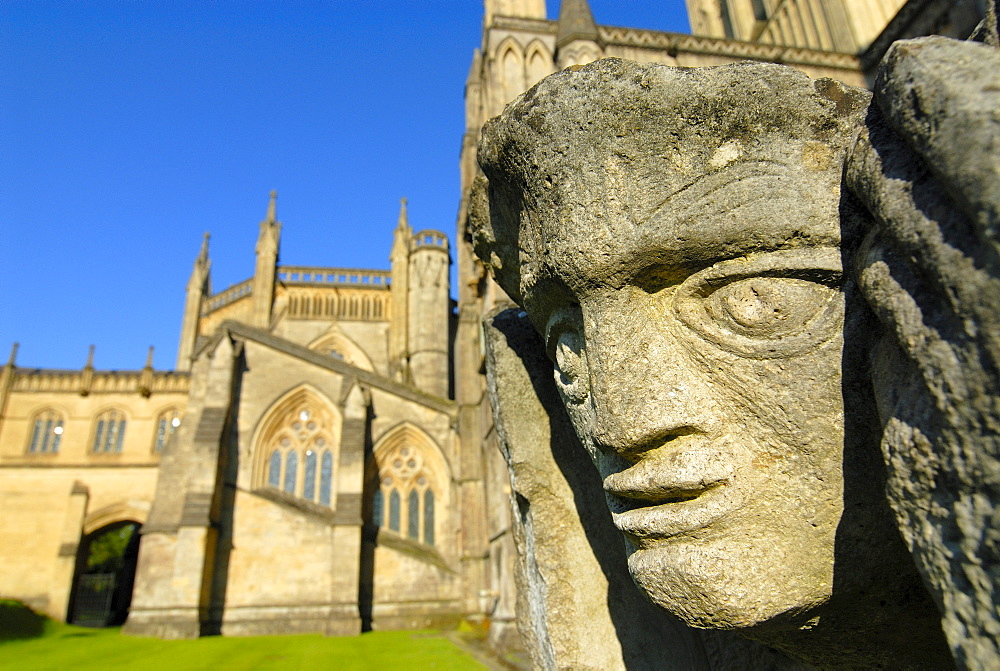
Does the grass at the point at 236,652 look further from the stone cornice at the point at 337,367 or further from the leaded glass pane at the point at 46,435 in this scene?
the leaded glass pane at the point at 46,435

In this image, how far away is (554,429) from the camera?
1948mm

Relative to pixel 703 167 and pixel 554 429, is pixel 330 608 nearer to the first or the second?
pixel 554 429

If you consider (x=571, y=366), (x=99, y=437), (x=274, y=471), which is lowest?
(x=571, y=366)

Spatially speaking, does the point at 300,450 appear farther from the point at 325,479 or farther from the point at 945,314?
the point at 945,314

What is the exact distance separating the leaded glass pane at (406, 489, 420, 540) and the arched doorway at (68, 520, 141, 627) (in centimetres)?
1275

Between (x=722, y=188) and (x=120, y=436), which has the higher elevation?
(x=120, y=436)

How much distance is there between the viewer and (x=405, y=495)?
16.4m

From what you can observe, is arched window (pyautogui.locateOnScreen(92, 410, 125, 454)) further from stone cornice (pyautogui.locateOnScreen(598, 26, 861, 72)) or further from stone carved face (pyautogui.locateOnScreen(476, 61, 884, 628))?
stone carved face (pyautogui.locateOnScreen(476, 61, 884, 628))

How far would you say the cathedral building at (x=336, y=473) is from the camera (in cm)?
1288

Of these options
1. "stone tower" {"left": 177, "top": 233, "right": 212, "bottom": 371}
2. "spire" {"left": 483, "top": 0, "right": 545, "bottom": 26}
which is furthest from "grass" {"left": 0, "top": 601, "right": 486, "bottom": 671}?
"stone tower" {"left": 177, "top": 233, "right": 212, "bottom": 371}

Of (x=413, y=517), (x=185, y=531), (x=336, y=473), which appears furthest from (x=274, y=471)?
(x=413, y=517)

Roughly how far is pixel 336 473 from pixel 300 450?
110cm

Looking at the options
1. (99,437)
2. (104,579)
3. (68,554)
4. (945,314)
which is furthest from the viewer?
(99,437)

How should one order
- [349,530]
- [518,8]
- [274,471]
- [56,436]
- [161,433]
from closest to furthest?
[518,8]
[349,530]
[274,471]
[56,436]
[161,433]
